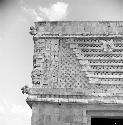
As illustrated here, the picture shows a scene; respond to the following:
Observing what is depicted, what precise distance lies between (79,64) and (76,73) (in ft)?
1.20

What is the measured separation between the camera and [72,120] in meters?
9.55

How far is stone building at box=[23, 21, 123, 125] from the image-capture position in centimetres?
966

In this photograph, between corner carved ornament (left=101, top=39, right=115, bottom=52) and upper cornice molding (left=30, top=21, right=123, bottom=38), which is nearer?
corner carved ornament (left=101, top=39, right=115, bottom=52)

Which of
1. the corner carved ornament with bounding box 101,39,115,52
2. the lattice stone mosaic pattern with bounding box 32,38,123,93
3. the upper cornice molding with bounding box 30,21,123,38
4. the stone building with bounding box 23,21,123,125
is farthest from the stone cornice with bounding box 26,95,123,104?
the upper cornice molding with bounding box 30,21,123,38

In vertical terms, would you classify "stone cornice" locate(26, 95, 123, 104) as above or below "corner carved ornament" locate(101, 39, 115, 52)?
below

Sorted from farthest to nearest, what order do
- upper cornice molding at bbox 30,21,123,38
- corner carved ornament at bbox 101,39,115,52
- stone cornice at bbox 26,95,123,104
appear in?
1. upper cornice molding at bbox 30,21,123,38
2. corner carved ornament at bbox 101,39,115,52
3. stone cornice at bbox 26,95,123,104

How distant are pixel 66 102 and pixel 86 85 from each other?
0.98 metres

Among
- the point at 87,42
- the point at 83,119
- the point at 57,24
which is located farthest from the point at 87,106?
the point at 57,24

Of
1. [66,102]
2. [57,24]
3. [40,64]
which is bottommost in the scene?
[66,102]

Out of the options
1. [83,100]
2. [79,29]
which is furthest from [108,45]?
[83,100]

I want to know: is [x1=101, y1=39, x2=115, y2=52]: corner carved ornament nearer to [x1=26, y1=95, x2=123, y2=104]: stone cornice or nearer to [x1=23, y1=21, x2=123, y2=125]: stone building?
[x1=23, y1=21, x2=123, y2=125]: stone building

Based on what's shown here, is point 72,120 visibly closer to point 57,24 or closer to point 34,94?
point 34,94

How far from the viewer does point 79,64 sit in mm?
10344

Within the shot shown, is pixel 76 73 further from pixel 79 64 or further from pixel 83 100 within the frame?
pixel 83 100
